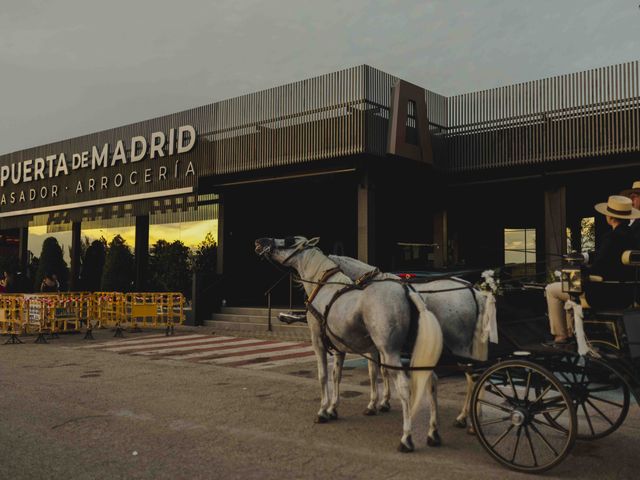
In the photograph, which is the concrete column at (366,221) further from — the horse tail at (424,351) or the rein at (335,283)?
the horse tail at (424,351)

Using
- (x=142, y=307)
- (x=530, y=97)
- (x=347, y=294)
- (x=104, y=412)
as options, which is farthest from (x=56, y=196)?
(x=347, y=294)

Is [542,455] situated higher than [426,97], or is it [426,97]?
[426,97]

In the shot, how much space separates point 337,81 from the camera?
694 inches

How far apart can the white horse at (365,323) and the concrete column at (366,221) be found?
1015 centimetres

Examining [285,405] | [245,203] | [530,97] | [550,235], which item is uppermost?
[530,97]

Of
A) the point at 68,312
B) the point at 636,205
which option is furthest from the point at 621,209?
the point at 68,312

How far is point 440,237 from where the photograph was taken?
21828 mm

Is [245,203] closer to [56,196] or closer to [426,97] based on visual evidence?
[426,97]

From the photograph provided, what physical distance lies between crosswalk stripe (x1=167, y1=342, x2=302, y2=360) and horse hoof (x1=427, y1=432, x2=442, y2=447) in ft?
24.2

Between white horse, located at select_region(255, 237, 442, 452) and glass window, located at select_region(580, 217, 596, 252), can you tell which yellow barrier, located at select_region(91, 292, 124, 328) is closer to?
white horse, located at select_region(255, 237, 442, 452)

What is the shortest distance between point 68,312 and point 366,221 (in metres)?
9.09

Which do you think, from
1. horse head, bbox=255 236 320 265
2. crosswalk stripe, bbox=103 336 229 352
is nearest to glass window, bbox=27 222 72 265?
crosswalk stripe, bbox=103 336 229 352

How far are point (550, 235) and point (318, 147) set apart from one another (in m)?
7.42

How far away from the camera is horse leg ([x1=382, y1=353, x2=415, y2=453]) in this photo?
5.39 m
